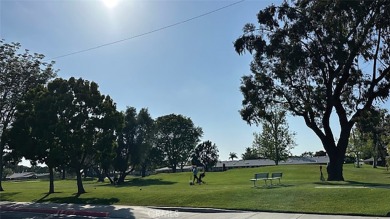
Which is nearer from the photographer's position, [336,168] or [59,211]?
[59,211]

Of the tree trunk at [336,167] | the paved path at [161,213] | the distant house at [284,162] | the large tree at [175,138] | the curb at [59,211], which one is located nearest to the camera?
the paved path at [161,213]

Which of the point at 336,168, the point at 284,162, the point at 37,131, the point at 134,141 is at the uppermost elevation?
the point at 134,141

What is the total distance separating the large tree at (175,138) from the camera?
349 feet

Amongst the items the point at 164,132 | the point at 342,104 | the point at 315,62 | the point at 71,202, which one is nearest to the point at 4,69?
the point at 71,202

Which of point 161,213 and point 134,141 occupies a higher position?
point 134,141

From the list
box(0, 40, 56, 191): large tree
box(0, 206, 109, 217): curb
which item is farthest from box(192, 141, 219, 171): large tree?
box(0, 206, 109, 217): curb

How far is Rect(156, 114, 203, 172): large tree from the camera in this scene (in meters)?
106

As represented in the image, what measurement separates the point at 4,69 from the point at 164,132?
2800 inches

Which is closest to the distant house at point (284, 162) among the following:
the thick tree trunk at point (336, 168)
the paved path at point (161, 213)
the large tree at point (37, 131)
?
the thick tree trunk at point (336, 168)

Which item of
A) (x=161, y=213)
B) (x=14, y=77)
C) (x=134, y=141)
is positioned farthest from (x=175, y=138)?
(x=161, y=213)

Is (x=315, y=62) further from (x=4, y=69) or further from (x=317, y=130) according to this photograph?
(x=4, y=69)

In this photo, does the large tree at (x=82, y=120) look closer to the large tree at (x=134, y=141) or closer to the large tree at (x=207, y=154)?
the large tree at (x=134, y=141)

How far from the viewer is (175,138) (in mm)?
106875

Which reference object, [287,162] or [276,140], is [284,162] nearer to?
[287,162]
